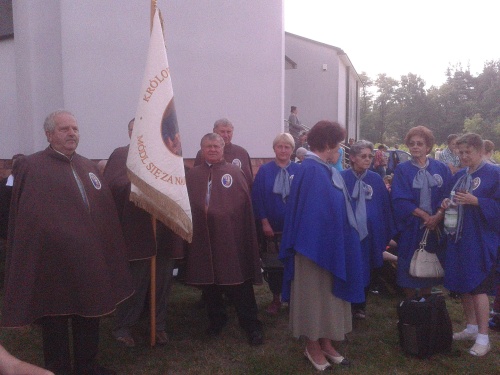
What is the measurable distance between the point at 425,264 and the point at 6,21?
7408 millimetres

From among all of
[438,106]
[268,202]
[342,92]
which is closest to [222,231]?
[268,202]

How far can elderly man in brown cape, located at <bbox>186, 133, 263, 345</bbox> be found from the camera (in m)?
4.53

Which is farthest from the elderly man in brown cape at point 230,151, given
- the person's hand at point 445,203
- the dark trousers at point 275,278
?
the person's hand at point 445,203

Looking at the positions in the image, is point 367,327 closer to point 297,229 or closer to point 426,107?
point 297,229

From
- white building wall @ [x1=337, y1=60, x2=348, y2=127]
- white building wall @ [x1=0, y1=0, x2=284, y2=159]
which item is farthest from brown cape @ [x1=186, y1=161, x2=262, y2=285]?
white building wall @ [x1=337, y1=60, x2=348, y2=127]

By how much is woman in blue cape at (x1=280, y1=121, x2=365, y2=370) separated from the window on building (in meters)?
5.91

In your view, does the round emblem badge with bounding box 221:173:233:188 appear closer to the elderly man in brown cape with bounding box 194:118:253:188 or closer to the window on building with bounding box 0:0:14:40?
the elderly man in brown cape with bounding box 194:118:253:188

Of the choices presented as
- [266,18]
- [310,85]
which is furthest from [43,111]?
[310,85]

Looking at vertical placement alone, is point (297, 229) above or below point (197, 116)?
below

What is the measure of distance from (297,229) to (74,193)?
170 centimetres

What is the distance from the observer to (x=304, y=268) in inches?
157

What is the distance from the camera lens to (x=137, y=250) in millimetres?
4453

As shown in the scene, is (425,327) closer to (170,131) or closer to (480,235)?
(480,235)

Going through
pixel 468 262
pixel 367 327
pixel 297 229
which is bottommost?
pixel 367 327
